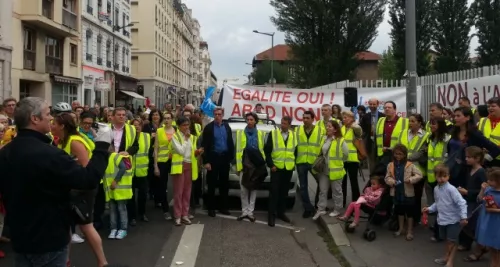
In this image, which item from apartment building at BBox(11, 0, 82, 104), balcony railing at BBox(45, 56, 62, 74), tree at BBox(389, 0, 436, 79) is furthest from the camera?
tree at BBox(389, 0, 436, 79)

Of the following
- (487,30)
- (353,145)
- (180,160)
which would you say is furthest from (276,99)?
(487,30)

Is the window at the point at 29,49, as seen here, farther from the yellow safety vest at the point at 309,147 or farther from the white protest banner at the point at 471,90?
the white protest banner at the point at 471,90

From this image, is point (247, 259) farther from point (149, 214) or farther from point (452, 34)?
point (452, 34)

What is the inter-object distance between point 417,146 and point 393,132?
2.15ft

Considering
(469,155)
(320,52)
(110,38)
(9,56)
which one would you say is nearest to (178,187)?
(469,155)

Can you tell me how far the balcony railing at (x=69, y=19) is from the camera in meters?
30.2

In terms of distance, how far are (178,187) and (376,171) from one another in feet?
10.5

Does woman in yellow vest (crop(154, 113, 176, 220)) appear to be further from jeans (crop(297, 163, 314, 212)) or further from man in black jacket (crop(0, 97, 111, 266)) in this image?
man in black jacket (crop(0, 97, 111, 266))

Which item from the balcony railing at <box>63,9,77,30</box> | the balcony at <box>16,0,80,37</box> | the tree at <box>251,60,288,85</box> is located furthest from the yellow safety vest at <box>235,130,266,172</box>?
the tree at <box>251,60,288,85</box>

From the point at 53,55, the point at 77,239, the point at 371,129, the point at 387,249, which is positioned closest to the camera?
the point at 387,249

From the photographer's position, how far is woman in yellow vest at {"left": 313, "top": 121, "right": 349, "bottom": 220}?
322 inches

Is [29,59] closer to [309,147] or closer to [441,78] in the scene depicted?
[441,78]

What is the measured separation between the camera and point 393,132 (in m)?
8.12

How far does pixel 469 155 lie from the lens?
230 inches
